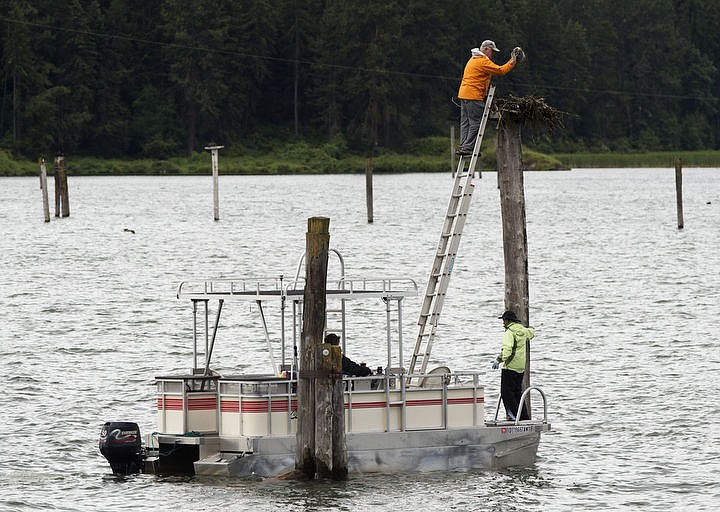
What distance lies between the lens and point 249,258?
195ft

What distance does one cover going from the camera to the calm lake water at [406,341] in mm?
22266

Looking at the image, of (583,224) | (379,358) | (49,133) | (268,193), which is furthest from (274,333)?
(49,133)

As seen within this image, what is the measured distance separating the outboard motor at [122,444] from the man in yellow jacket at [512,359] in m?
5.46

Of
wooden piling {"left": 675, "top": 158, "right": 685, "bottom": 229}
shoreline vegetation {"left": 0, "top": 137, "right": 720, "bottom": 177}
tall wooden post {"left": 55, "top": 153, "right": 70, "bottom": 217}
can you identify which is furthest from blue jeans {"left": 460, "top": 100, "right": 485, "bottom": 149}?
shoreline vegetation {"left": 0, "top": 137, "right": 720, "bottom": 177}

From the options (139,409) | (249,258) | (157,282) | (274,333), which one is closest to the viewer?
(139,409)

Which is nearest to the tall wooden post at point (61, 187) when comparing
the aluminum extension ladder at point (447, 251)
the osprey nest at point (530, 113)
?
the aluminum extension ladder at point (447, 251)

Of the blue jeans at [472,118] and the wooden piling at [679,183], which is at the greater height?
the blue jeans at [472,118]

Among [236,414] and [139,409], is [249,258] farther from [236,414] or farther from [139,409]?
[236,414]

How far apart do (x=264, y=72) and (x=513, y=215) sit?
135 metres

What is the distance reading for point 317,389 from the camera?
20875 mm

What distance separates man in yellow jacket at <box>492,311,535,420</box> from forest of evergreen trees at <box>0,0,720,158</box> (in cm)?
12079

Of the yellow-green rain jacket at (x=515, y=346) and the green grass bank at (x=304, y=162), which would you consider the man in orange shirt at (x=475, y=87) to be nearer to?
the yellow-green rain jacket at (x=515, y=346)

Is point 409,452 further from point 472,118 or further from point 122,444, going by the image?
point 472,118

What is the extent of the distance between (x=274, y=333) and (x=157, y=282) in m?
11.7
